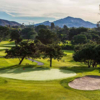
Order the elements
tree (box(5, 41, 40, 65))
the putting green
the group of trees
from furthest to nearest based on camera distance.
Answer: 1. the group of trees
2. tree (box(5, 41, 40, 65))
3. the putting green

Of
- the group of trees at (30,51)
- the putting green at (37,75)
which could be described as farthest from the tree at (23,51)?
the putting green at (37,75)

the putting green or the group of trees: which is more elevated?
the group of trees

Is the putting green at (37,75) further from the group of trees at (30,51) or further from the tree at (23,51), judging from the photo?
the group of trees at (30,51)

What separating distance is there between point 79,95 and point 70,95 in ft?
4.22

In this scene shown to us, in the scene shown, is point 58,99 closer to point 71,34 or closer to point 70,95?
point 70,95

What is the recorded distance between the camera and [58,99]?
15.2 m

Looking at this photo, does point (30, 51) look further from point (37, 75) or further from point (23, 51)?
point (37, 75)

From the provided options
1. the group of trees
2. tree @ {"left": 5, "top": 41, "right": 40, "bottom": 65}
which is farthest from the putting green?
the group of trees

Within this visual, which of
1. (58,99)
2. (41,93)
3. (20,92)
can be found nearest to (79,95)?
(58,99)

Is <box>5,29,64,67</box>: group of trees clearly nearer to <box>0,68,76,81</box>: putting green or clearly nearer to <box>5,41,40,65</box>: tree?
<box>5,41,40,65</box>: tree

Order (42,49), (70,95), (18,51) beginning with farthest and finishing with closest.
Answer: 1. (42,49)
2. (18,51)
3. (70,95)

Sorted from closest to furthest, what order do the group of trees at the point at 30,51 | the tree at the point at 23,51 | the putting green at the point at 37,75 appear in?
the putting green at the point at 37,75 → the tree at the point at 23,51 → the group of trees at the point at 30,51

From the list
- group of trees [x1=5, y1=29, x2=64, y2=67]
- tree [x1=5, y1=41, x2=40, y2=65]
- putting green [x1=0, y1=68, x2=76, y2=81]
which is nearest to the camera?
putting green [x1=0, y1=68, x2=76, y2=81]

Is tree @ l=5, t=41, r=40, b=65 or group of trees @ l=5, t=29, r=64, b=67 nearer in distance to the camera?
tree @ l=5, t=41, r=40, b=65
